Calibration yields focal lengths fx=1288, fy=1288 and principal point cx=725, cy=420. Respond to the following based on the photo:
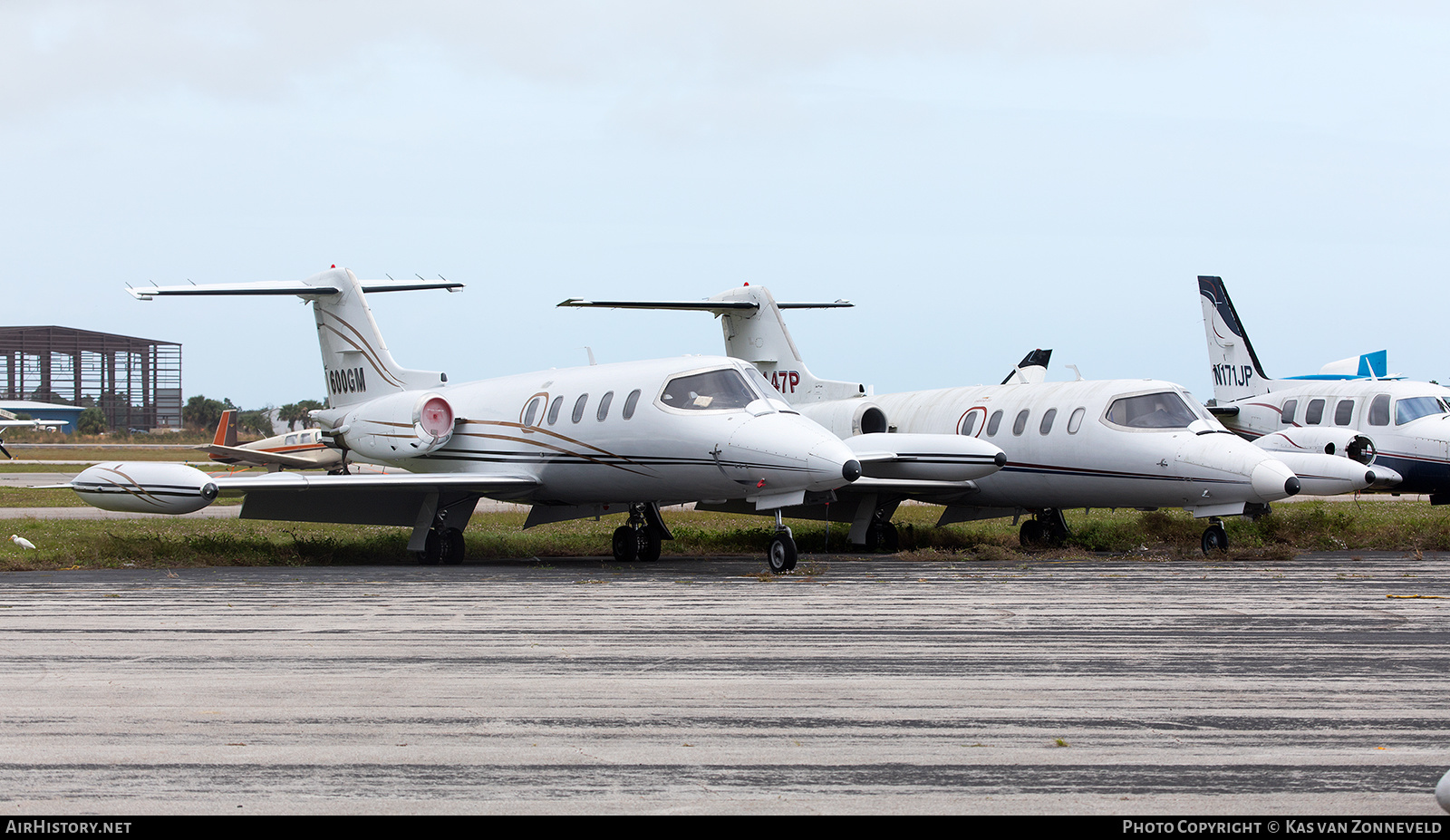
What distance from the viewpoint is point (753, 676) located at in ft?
24.2

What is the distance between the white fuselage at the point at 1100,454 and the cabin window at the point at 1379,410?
4748 millimetres

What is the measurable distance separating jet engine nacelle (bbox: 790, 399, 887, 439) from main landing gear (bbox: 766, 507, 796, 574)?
6239 millimetres

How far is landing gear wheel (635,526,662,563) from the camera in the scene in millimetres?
17922

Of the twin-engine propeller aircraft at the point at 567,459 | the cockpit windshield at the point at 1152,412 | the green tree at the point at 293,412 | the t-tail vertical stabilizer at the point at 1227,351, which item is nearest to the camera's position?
the twin-engine propeller aircraft at the point at 567,459

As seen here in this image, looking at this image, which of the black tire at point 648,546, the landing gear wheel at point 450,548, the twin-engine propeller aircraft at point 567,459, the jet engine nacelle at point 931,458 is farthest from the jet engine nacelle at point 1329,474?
the landing gear wheel at point 450,548

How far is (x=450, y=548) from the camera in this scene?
17.7 m

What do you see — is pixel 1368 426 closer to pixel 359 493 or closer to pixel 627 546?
pixel 627 546

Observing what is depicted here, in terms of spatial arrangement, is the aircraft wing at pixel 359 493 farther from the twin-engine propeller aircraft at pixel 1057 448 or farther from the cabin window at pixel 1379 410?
the cabin window at pixel 1379 410

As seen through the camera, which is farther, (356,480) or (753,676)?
(356,480)

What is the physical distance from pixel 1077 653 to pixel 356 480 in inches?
426

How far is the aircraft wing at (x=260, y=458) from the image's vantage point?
42156 millimetres

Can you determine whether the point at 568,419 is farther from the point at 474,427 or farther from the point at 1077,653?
the point at 1077,653

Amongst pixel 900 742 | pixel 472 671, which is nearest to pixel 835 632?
pixel 472 671
